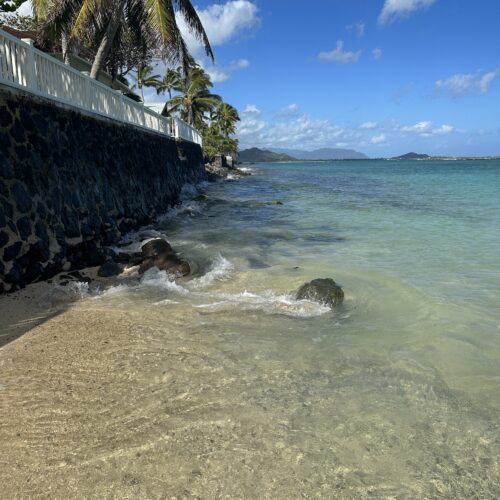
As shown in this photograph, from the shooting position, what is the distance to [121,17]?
16.0 metres

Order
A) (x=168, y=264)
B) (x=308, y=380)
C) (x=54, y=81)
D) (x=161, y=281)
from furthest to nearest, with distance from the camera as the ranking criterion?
(x=54, y=81) → (x=168, y=264) → (x=161, y=281) → (x=308, y=380)

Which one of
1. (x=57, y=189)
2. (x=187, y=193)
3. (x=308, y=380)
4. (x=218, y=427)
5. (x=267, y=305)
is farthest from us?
(x=187, y=193)

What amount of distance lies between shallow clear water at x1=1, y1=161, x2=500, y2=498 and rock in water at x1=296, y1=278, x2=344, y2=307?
0.20 m

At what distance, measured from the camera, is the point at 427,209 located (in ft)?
70.9

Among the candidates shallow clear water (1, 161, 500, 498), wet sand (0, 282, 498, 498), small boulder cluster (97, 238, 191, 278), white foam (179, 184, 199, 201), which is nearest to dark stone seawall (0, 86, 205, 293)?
small boulder cluster (97, 238, 191, 278)

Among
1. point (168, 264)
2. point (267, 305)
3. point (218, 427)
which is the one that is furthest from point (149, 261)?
point (218, 427)

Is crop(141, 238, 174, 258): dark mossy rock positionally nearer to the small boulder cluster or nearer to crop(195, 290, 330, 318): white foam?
the small boulder cluster

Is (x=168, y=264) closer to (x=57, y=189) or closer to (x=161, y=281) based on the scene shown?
(x=161, y=281)

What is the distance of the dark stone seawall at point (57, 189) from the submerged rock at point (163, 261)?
939mm

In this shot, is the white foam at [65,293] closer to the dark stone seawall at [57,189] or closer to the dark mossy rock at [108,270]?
the dark stone seawall at [57,189]

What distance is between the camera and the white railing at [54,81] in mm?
7488

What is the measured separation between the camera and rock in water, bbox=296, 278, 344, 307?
6898 millimetres

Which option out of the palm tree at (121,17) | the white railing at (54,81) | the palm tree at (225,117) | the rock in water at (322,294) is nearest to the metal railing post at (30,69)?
the white railing at (54,81)

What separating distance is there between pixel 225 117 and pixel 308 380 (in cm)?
7086
